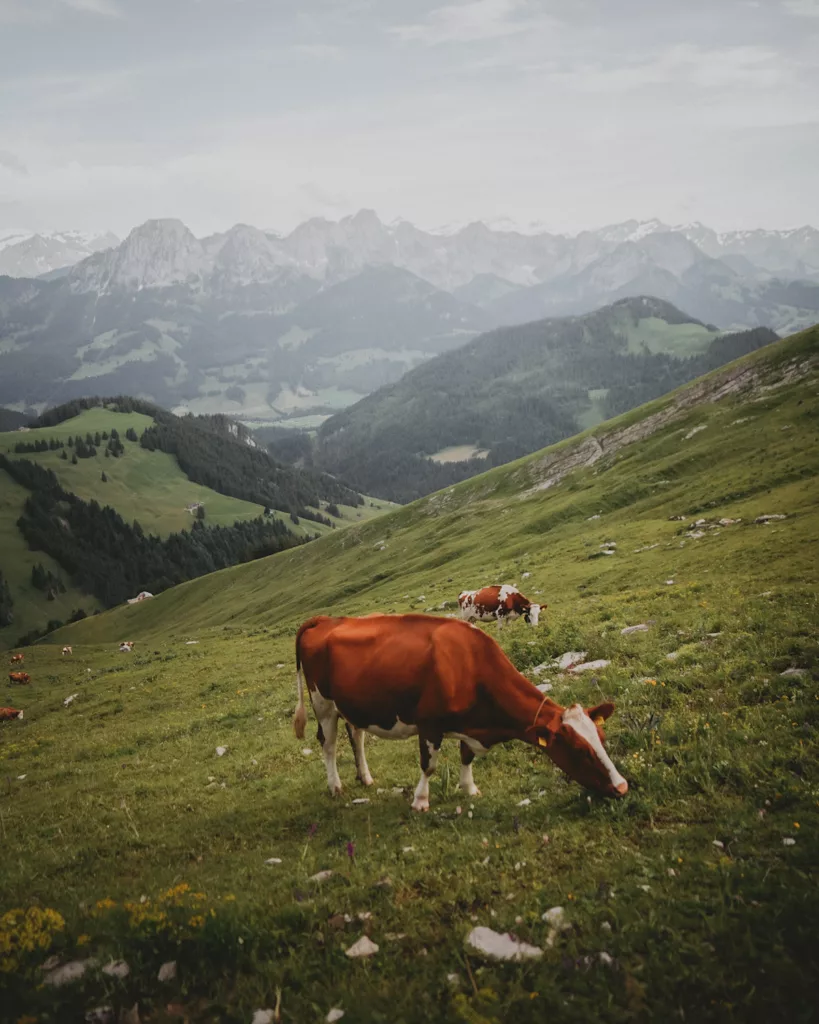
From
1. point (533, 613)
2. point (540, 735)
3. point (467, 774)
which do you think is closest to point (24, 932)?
point (467, 774)

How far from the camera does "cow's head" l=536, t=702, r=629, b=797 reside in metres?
8.96

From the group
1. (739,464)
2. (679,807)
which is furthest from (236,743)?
(739,464)

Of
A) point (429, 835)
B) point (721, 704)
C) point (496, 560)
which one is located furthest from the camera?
point (496, 560)

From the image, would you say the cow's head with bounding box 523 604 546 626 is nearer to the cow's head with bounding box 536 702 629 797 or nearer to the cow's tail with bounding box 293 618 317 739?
the cow's tail with bounding box 293 618 317 739

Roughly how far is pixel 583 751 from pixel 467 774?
2.52 metres

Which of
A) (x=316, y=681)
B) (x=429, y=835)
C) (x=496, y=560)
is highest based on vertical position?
(x=316, y=681)

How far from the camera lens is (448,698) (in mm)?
9742

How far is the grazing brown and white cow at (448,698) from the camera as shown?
9.29 metres

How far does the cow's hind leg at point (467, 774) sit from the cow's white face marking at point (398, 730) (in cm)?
99

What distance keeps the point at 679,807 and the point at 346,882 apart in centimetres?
512

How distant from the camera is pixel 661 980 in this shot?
5.45m

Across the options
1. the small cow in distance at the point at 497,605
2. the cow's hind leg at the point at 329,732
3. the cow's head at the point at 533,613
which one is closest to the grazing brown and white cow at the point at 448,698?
the cow's hind leg at the point at 329,732

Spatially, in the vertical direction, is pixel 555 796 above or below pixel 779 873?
below

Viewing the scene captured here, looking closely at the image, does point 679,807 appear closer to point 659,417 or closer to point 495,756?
point 495,756
